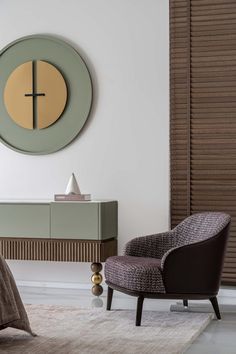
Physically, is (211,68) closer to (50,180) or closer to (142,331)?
(50,180)

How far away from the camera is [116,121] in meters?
5.33

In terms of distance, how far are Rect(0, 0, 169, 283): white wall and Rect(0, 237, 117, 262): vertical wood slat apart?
1.46ft

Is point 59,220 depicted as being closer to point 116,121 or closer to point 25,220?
point 25,220

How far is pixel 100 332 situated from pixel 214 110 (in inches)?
78.7

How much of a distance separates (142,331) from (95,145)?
6.24 ft

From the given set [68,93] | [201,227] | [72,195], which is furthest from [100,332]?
[68,93]

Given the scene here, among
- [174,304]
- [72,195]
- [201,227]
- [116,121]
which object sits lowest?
[174,304]

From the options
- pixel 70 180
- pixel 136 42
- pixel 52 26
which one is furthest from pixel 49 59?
pixel 70 180

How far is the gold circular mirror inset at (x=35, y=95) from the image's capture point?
5.43 m

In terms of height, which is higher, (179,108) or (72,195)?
(179,108)

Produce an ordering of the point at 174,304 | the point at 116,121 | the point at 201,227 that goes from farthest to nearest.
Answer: the point at 116,121 < the point at 174,304 < the point at 201,227

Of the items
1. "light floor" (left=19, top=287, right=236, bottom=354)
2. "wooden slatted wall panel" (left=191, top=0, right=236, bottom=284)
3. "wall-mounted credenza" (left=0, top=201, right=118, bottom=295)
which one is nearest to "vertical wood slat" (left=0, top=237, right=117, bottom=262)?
"wall-mounted credenza" (left=0, top=201, right=118, bottom=295)

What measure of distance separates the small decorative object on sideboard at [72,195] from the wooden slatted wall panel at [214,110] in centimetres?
81

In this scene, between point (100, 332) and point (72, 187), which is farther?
point (72, 187)
